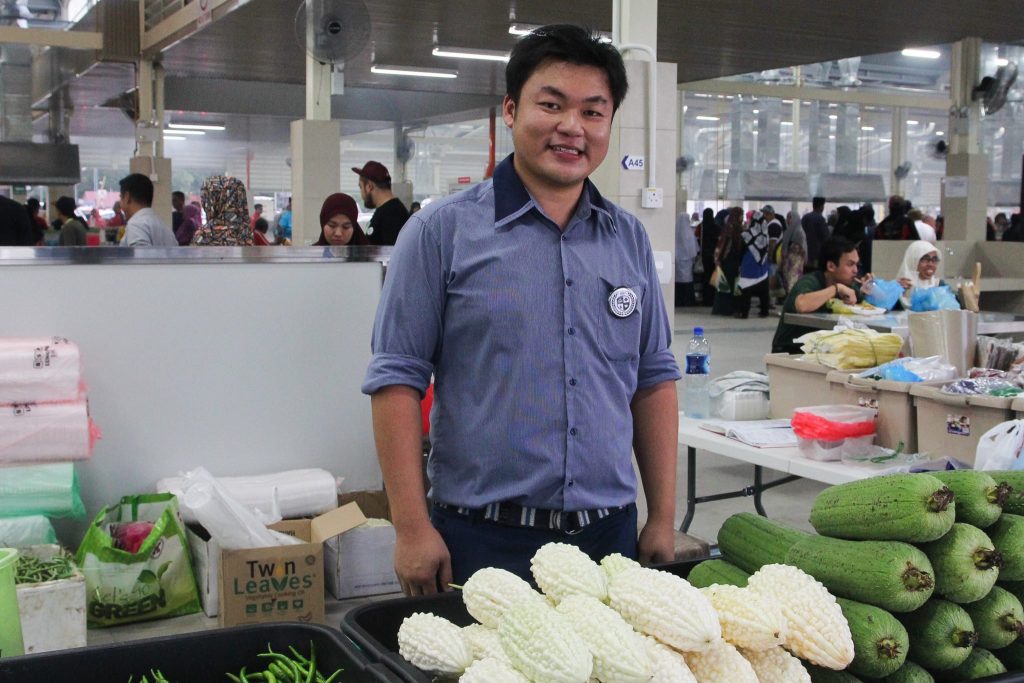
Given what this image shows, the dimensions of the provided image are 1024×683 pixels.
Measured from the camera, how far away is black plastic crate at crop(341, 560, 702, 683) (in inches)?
50.6

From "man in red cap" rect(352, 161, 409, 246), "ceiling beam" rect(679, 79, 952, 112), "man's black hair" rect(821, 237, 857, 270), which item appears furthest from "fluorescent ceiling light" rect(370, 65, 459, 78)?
"man's black hair" rect(821, 237, 857, 270)

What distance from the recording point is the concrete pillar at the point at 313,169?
983 centimetres

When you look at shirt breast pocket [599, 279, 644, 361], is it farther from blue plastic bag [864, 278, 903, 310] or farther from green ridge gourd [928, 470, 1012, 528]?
blue plastic bag [864, 278, 903, 310]

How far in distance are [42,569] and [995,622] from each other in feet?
9.09

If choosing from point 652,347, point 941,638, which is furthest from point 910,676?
point 652,347

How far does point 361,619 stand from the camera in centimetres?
135

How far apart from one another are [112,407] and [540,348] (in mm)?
→ 2336

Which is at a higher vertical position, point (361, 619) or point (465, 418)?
point (465, 418)

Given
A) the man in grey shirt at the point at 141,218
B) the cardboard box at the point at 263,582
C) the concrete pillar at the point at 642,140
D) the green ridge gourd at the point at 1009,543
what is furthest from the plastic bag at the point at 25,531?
the man in grey shirt at the point at 141,218

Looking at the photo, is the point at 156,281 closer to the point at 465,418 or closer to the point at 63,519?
the point at 63,519

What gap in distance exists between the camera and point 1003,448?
2719 mm

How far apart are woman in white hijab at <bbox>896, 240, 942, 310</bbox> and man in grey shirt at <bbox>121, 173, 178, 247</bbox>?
487cm

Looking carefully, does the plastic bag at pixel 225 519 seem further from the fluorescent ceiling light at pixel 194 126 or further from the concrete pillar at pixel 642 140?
the fluorescent ceiling light at pixel 194 126

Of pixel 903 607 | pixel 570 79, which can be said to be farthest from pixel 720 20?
pixel 903 607
